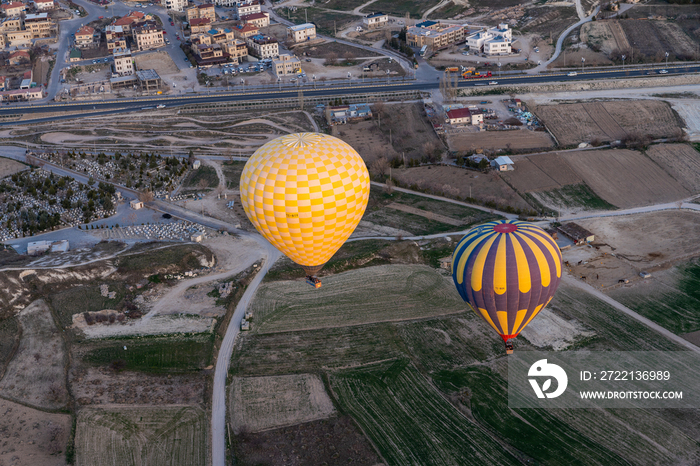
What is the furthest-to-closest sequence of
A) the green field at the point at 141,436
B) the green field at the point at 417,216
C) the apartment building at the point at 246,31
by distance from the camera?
1. the apartment building at the point at 246,31
2. the green field at the point at 417,216
3. the green field at the point at 141,436

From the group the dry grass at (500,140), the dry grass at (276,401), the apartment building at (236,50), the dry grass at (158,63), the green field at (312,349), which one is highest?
the apartment building at (236,50)

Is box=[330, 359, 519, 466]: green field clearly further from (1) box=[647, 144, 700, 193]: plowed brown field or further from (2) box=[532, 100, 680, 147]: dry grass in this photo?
(2) box=[532, 100, 680, 147]: dry grass

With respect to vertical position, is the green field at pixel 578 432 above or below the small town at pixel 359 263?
below

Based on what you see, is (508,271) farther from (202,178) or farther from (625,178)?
(202,178)

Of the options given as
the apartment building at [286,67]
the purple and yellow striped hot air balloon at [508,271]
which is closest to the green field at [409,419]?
the purple and yellow striped hot air balloon at [508,271]

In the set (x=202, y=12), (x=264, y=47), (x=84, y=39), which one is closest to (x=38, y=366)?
(x=264, y=47)

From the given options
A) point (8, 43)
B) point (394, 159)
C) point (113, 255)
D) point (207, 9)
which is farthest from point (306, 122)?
point (8, 43)

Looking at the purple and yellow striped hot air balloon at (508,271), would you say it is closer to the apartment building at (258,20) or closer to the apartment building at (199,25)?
the apartment building at (199,25)
